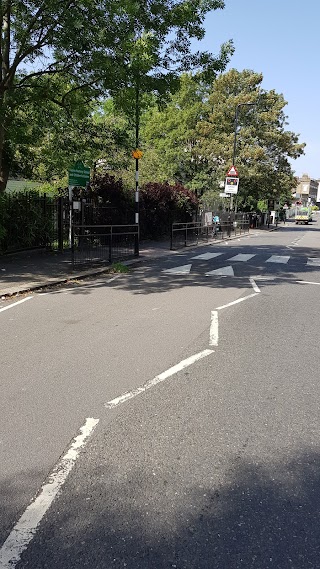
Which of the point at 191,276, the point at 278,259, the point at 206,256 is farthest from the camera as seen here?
the point at 206,256

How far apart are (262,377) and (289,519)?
7.47 feet

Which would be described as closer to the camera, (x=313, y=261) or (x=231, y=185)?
(x=313, y=261)

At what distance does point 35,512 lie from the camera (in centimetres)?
268

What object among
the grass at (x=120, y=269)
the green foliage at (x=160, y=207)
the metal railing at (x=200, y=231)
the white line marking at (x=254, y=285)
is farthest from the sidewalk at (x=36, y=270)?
the green foliage at (x=160, y=207)

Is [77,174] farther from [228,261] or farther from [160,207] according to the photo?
[160,207]

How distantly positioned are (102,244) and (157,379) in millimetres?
10492

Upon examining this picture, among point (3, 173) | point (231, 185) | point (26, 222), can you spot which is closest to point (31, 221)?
point (26, 222)

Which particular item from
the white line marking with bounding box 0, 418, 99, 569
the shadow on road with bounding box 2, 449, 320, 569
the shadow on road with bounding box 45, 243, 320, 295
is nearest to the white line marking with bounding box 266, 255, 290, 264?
the shadow on road with bounding box 45, 243, 320, 295

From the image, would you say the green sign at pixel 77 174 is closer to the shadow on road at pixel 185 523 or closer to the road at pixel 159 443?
the road at pixel 159 443

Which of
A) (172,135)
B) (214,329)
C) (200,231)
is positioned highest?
(172,135)

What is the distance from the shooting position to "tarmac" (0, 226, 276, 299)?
10.4 m

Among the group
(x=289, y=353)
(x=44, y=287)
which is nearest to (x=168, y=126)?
(x=44, y=287)

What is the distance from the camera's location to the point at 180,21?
12570mm

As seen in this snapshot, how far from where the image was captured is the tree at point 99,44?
36.1 ft
